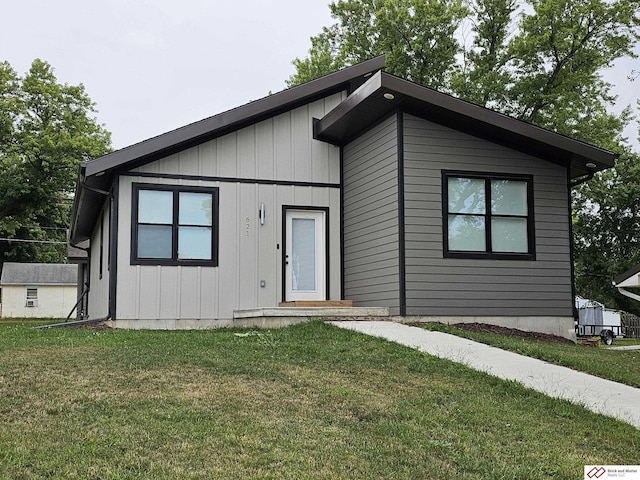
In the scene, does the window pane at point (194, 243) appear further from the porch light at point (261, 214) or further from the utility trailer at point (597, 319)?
the utility trailer at point (597, 319)

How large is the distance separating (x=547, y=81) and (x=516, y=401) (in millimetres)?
18908

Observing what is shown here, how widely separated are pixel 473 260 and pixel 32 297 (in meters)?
35.6

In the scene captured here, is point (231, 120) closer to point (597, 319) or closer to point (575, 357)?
point (575, 357)

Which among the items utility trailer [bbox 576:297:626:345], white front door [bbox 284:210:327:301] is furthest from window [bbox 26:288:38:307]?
white front door [bbox 284:210:327:301]

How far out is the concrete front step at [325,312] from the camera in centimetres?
1136

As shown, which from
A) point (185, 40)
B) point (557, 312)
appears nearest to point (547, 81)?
point (557, 312)

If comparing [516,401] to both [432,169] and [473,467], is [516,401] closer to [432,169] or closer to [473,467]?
[473,467]

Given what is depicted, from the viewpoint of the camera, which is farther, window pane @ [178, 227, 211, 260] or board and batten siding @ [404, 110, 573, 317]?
window pane @ [178, 227, 211, 260]

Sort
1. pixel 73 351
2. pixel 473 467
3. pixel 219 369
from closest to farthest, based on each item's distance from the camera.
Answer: pixel 473 467 → pixel 219 369 → pixel 73 351

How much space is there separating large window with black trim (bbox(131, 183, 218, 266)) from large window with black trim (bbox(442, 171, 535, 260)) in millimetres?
4109

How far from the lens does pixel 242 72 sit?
35969 mm

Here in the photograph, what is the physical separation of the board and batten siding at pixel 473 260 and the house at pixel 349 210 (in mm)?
24

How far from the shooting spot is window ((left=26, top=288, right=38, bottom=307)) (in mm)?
41531

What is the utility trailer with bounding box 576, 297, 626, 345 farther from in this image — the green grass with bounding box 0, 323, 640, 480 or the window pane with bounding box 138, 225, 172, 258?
the green grass with bounding box 0, 323, 640, 480
